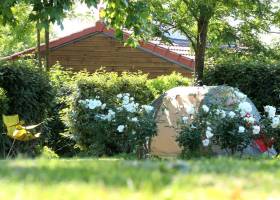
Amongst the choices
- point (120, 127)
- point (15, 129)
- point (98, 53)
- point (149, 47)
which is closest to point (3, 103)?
point (15, 129)

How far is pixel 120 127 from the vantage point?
11039 mm

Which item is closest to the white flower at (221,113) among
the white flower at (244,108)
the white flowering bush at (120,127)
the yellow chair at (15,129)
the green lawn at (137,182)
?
the white flower at (244,108)

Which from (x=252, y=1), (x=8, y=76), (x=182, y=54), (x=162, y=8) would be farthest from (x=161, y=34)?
(x=182, y=54)

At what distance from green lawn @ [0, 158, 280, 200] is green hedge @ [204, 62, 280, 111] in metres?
9.85

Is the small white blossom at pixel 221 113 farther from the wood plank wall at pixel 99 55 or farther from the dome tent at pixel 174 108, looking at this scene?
the wood plank wall at pixel 99 55

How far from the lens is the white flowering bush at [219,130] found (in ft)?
33.7

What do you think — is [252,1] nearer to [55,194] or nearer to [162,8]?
[162,8]

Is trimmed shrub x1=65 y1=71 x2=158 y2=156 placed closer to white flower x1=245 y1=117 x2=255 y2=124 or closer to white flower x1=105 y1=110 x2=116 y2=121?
white flower x1=105 y1=110 x2=116 y2=121

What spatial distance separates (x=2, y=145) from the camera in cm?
1197

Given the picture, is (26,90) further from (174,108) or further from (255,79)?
(255,79)

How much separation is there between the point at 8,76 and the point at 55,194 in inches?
374

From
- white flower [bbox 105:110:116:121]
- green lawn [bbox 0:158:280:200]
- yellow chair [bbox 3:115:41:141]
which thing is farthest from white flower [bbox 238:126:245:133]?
green lawn [bbox 0:158:280:200]

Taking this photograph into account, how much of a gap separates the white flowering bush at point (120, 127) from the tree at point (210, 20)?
3728mm

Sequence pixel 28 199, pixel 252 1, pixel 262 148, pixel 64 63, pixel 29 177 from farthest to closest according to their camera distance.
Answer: pixel 64 63 → pixel 252 1 → pixel 262 148 → pixel 29 177 → pixel 28 199
